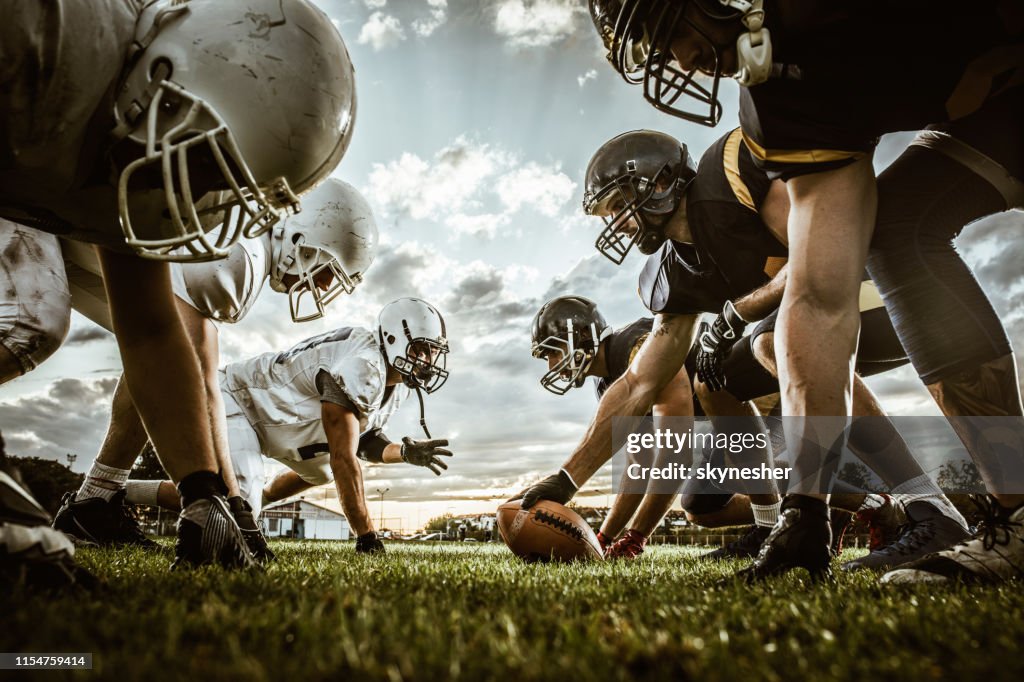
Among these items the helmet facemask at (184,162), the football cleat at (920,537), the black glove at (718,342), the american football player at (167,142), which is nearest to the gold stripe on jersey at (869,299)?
the black glove at (718,342)

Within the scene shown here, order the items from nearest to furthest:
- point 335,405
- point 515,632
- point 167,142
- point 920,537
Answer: point 515,632 < point 167,142 < point 920,537 < point 335,405

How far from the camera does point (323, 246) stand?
14.8 feet

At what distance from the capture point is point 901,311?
1.96 m

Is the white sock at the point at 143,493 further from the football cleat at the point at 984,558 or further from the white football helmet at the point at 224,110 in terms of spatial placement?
the football cleat at the point at 984,558

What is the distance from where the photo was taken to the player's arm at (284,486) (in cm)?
623

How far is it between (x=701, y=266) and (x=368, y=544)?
2883 mm

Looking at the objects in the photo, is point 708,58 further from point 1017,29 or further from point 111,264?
point 111,264

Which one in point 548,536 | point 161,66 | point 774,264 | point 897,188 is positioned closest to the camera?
point 161,66

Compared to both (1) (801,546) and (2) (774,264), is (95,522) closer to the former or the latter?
(1) (801,546)

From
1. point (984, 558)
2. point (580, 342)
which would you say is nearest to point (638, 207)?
point (580, 342)

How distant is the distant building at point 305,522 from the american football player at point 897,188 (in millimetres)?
25229

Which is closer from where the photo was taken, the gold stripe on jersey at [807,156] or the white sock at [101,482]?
the gold stripe on jersey at [807,156]

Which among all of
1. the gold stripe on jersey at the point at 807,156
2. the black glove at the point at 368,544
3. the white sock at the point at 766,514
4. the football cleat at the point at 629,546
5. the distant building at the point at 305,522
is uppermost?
the gold stripe on jersey at the point at 807,156

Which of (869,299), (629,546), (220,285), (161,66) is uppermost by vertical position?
(161,66)
